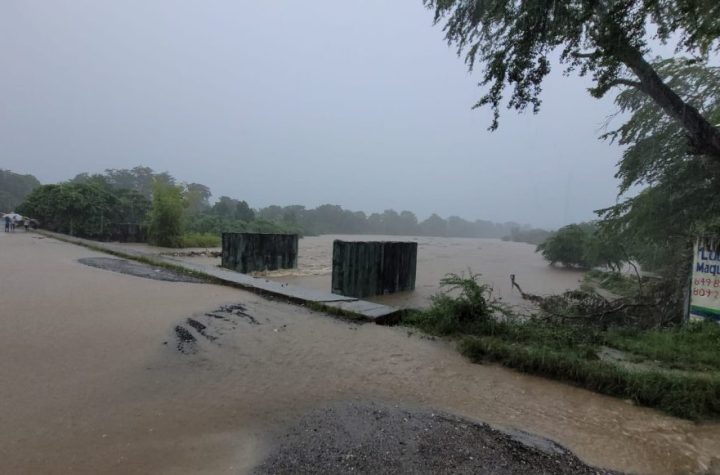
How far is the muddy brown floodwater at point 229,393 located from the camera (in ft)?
9.38

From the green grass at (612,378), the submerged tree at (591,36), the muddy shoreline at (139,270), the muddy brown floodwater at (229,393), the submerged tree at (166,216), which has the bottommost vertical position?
the muddy brown floodwater at (229,393)

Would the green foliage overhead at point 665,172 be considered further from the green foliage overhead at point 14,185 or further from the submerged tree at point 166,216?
the green foliage overhead at point 14,185

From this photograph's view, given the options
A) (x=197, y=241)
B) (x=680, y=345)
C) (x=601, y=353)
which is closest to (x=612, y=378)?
(x=601, y=353)

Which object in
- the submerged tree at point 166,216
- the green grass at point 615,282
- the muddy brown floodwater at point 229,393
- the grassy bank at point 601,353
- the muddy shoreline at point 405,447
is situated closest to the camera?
the muddy shoreline at point 405,447

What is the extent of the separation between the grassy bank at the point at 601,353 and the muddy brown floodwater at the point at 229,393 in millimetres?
192

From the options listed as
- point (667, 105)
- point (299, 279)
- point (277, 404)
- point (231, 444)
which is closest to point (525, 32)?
point (667, 105)

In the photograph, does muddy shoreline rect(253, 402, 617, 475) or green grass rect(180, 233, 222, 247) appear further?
green grass rect(180, 233, 222, 247)

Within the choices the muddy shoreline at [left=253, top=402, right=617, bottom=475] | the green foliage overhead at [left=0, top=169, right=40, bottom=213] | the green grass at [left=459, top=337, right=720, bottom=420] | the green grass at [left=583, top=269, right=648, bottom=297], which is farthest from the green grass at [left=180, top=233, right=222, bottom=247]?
the green foliage overhead at [left=0, top=169, right=40, bottom=213]

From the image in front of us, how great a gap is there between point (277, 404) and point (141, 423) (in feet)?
3.42

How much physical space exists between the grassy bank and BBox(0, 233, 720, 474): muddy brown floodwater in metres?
0.19

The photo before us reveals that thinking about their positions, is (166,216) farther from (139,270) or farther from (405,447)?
(405,447)

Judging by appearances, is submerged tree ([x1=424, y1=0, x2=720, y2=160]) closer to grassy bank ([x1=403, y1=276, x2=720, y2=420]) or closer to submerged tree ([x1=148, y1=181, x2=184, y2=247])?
grassy bank ([x1=403, y1=276, x2=720, y2=420])

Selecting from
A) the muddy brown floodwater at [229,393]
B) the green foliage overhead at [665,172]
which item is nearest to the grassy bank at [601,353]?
the muddy brown floodwater at [229,393]

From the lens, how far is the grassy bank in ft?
12.7
